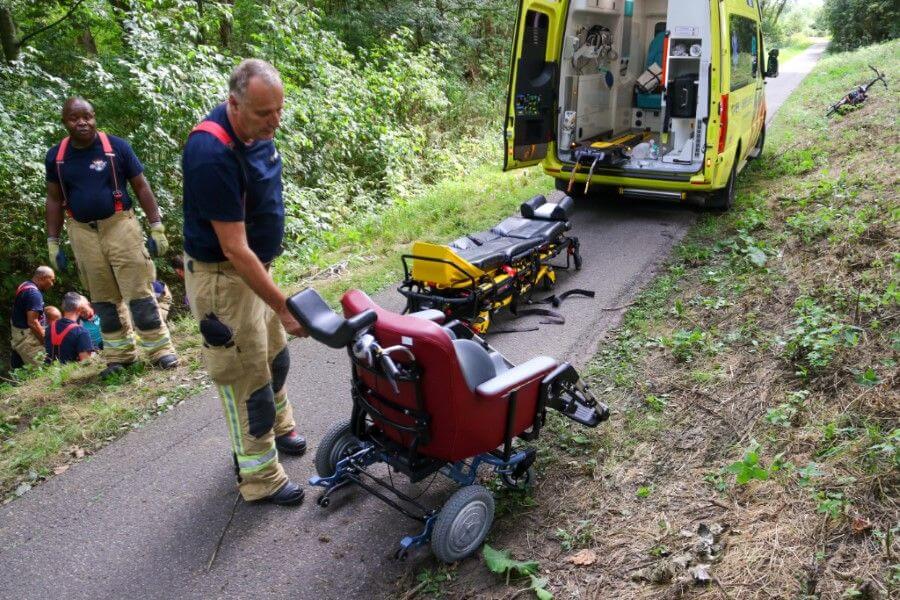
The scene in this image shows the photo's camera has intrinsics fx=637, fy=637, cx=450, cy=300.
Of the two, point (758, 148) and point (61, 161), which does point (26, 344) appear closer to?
point (61, 161)

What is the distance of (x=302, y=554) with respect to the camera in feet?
9.90

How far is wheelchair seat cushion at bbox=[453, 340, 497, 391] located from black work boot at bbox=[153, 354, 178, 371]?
9.44ft

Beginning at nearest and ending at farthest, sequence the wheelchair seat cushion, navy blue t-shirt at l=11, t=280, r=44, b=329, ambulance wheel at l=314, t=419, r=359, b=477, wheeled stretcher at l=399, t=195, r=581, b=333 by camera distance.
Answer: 1. the wheelchair seat cushion
2. ambulance wheel at l=314, t=419, r=359, b=477
3. wheeled stretcher at l=399, t=195, r=581, b=333
4. navy blue t-shirt at l=11, t=280, r=44, b=329

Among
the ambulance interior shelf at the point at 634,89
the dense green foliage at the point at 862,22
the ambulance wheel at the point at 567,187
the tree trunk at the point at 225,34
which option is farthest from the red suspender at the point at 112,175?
the dense green foliage at the point at 862,22

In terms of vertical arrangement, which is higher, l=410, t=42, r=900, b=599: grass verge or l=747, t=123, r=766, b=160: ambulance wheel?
l=747, t=123, r=766, b=160: ambulance wheel

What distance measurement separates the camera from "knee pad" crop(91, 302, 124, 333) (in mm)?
4699

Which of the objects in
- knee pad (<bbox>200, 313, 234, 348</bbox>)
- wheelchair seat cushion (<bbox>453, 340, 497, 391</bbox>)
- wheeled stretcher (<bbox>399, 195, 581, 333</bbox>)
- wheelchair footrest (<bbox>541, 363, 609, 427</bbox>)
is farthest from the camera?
wheeled stretcher (<bbox>399, 195, 581, 333</bbox>)

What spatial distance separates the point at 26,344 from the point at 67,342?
1.27 metres

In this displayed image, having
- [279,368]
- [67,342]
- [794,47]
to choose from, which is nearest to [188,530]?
[279,368]

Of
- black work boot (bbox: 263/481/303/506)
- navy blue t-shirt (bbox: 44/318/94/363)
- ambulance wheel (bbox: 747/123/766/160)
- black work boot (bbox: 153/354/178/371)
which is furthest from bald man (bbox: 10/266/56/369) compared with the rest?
ambulance wheel (bbox: 747/123/766/160)

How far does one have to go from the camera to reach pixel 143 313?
15.6 feet

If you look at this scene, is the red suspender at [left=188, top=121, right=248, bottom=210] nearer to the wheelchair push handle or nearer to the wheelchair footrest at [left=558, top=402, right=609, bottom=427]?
the wheelchair push handle

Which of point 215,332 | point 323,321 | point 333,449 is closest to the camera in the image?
point 323,321

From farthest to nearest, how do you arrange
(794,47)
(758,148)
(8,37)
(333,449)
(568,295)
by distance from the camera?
(794,47)
(758,148)
(8,37)
(568,295)
(333,449)
